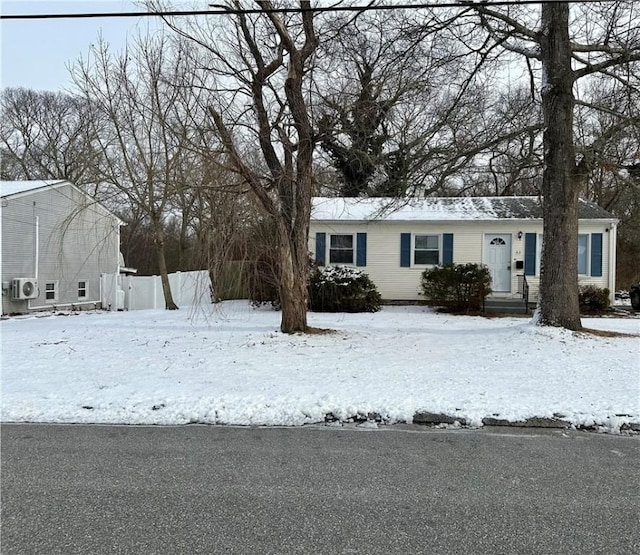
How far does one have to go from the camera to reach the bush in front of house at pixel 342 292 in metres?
13.7

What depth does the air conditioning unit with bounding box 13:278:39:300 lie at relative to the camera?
1598 cm

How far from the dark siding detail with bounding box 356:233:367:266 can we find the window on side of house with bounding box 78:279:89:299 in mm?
12012

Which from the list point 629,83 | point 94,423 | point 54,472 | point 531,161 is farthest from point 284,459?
point 629,83

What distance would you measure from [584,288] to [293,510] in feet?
46.9

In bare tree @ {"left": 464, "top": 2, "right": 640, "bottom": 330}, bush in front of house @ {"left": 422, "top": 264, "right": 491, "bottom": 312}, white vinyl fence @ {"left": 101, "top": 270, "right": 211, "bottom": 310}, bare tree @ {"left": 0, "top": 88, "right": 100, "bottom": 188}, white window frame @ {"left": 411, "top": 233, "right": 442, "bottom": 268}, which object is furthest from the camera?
bare tree @ {"left": 0, "top": 88, "right": 100, "bottom": 188}

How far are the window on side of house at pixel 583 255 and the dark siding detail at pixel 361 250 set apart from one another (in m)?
7.13

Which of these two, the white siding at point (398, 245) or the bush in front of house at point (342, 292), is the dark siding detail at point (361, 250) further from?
the bush in front of house at point (342, 292)

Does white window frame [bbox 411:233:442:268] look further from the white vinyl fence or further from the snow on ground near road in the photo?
the white vinyl fence

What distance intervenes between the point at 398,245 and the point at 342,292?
375cm

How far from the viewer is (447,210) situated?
17.0 metres

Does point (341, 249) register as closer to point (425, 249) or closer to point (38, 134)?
point (425, 249)

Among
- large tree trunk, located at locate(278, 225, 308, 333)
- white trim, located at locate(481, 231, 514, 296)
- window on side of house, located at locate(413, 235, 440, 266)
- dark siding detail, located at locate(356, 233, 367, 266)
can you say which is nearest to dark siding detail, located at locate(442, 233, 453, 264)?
window on side of house, located at locate(413, 235, 440, 266)

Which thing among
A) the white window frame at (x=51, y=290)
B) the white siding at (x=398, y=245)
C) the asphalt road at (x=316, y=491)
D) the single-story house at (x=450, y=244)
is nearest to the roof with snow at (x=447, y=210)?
the single-story house at (x=450, y=244)

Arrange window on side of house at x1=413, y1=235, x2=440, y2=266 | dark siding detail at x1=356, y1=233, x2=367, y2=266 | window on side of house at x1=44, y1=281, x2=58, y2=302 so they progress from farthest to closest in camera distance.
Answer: window on side of house at x1=44, y1=281, x2=58, y2=302, dark siding detail at x1=356, y1=233, x2=367, y2=266, window on side of house at x1=413, y1=235, x2=440, y2=266
